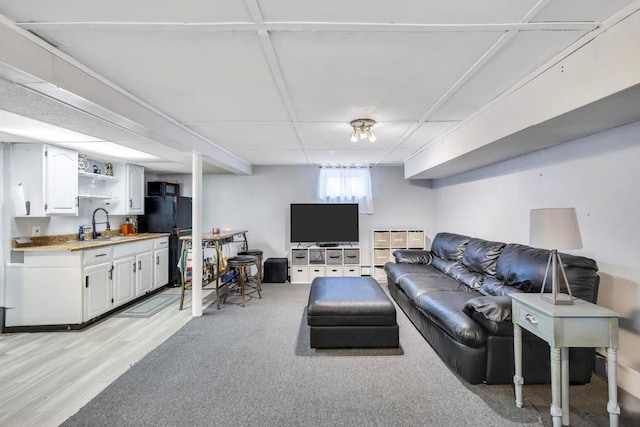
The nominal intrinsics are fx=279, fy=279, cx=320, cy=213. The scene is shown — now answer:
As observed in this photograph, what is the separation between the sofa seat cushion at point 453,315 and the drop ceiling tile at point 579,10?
2.03 metres

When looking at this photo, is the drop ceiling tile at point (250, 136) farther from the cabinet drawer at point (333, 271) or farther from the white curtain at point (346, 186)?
the cabinet drawer at point (333, 271)

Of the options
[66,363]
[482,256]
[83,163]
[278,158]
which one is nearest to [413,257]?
[482,256]

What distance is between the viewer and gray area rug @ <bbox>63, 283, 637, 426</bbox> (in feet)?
6.02

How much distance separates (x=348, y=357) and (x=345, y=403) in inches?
25.8

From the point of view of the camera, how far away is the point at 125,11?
1324mm

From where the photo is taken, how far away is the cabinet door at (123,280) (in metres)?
3.75

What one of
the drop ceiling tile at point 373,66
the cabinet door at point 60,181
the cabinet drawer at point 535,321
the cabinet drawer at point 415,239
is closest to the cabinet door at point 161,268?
the cabinet door at point 60,181

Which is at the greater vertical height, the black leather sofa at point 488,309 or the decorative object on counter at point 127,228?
the decorative object on counter at point 127,228

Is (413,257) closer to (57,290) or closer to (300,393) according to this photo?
(300,393)

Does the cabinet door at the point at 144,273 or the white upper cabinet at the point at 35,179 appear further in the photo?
the cabinet door at the point at 144,273

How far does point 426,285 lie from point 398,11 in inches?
111

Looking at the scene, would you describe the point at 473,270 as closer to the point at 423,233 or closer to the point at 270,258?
the point at 423,233

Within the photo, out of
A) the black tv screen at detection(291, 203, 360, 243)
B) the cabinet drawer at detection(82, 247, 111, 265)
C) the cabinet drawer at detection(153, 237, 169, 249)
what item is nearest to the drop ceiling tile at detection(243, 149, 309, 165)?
the black tv screen at detection(291, 203, 360, 243)

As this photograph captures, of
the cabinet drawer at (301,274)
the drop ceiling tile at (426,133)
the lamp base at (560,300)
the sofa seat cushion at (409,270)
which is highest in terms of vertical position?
the drop ceiling tile at (426,133)
